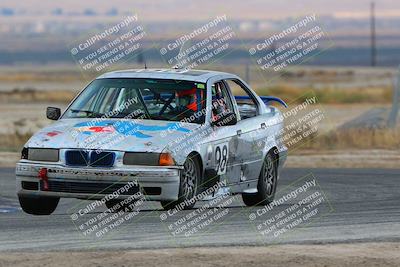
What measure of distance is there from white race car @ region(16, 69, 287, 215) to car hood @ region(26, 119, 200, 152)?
0.03 ft

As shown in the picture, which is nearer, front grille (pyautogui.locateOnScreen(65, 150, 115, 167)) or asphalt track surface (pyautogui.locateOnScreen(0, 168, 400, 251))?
asphalt track surface (pyautogui.locateOnScreen(0, 168, 400, 251))

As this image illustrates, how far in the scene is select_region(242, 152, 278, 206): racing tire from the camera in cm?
1408

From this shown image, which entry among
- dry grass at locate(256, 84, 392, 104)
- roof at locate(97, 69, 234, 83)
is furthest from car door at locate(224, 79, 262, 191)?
dry grass at locate(256, 84, 392, 104)

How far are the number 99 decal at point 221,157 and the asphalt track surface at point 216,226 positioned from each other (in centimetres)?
49

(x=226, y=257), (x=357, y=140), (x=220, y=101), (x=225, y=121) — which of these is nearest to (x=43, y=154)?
(x=225, y=121)

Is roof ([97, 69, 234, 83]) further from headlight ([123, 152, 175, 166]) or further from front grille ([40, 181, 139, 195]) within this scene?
front grille ([40, 181, 139, 195])

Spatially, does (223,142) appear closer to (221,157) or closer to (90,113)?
(221,157)

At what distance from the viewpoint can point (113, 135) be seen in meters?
12.1

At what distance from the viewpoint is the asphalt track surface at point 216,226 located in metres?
10.5

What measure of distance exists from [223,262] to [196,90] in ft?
14.0

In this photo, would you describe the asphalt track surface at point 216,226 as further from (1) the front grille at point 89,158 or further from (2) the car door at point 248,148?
(1) the front grille at point 89,158

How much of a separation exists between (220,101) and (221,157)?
0.95 metres

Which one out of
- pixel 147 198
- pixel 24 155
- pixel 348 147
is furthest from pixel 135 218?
pixel 348 147

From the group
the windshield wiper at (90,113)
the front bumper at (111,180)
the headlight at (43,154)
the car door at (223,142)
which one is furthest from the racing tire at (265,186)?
the headlight at (43,154)
